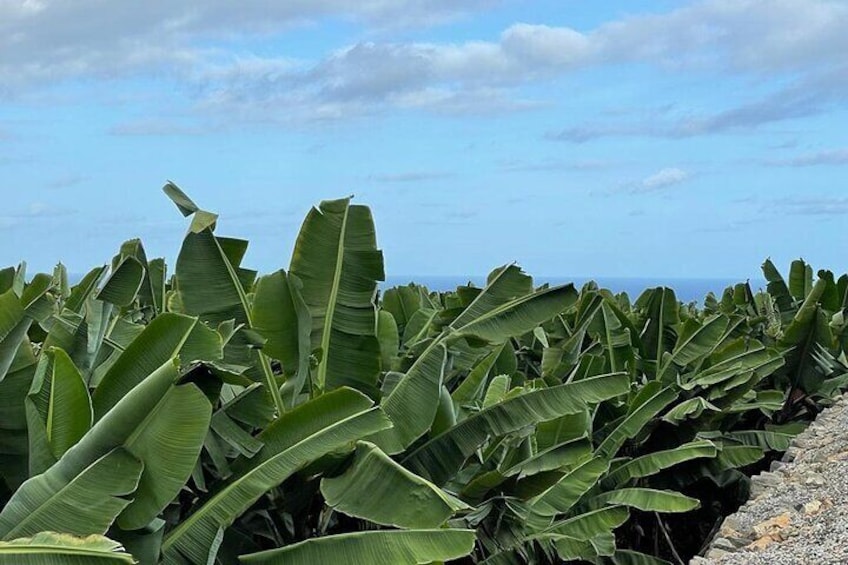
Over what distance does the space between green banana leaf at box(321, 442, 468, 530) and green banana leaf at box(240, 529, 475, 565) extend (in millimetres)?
123

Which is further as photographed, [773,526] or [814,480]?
[814,480]

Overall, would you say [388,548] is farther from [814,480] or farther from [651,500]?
[814,480]

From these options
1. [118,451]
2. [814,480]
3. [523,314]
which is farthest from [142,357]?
[814,480]

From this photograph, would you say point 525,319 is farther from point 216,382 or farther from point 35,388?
point 35,388

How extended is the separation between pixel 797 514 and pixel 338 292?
3009 mm

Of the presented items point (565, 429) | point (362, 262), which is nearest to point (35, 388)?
point (362, 262)

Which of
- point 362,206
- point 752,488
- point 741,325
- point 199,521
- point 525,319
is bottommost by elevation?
point 752,488

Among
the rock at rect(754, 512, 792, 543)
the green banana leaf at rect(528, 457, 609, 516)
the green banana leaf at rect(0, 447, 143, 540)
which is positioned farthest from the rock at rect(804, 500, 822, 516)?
the green banana leaf at rect(0, 447, 143, 540)

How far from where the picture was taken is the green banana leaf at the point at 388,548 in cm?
386

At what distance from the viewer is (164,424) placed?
3541 millimetres

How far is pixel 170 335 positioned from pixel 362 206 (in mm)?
1244

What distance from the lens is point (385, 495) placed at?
161 inches

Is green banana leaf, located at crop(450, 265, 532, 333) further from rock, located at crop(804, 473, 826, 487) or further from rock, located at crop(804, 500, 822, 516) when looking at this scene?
rock, located at crop(804, 473, 826, 487)

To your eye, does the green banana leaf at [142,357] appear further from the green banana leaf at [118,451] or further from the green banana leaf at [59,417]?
the green banana leaf at [118,451]
